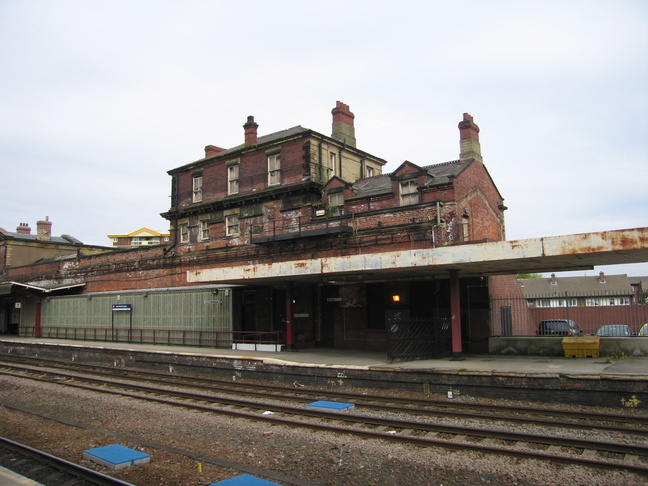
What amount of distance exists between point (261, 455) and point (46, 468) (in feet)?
10.2

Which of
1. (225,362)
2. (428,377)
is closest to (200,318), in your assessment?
(225,362)

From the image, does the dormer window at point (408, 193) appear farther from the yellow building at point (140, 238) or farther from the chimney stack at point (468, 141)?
the yellow building at point (140, 238)

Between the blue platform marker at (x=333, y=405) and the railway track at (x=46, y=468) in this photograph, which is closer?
the railway track at (x=46, y=468)

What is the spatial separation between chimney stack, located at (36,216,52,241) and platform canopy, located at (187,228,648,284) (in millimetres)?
36563

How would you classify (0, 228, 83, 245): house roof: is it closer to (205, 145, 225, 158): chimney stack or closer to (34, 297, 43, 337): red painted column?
(34, 297, 43, 337): red painted column

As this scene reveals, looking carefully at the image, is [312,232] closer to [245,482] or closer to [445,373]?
[445,373]

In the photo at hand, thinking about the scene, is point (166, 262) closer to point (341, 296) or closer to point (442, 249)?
point (341, 296)

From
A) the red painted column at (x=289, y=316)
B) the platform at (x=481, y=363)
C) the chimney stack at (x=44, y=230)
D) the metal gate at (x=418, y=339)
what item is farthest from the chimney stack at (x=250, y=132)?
the chimney stack at (x=44, y=230)

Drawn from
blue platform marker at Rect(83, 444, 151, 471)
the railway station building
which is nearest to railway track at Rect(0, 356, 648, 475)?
blue platform marker at Rect(83, 444, 151, 471)

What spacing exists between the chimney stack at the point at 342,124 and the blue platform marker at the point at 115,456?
23560 mm

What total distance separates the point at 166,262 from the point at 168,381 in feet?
53.1

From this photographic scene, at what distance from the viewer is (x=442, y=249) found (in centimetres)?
1332

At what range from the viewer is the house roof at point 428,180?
2103cm

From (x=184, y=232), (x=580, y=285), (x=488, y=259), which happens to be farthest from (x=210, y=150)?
(x=580, y=285)
